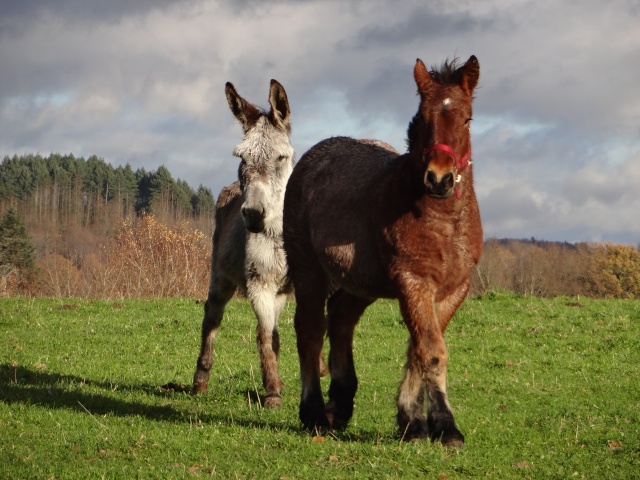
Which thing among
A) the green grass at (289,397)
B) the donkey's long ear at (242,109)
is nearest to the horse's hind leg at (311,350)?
the green grass at (289,397)

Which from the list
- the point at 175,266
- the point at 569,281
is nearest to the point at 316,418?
the point at 175,266

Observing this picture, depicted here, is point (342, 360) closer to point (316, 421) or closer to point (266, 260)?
point (316, 421)

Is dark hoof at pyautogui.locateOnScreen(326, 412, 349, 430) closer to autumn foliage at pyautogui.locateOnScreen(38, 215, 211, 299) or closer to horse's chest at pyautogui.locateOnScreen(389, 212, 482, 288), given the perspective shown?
horse's chest at pyautogui.locateOnScreen(389, 212, 482, 288)

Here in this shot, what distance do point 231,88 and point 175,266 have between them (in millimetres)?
25718

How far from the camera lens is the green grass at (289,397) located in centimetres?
645

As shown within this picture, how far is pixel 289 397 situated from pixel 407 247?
440cm

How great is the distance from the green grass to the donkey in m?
0.53

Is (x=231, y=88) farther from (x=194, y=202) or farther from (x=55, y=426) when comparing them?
(x=194, y=202)

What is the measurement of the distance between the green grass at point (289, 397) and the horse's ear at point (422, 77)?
289 centimetres

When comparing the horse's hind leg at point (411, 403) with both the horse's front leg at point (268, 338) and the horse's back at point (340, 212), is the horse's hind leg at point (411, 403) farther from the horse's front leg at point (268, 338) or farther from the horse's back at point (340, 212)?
the horse's front leg at point (268, 338)

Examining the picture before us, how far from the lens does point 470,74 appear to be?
6.30 m

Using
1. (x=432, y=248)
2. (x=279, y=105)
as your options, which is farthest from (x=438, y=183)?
(x=279, y=105)

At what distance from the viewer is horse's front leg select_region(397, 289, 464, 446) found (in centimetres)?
600

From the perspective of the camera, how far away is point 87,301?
63.0 feet
